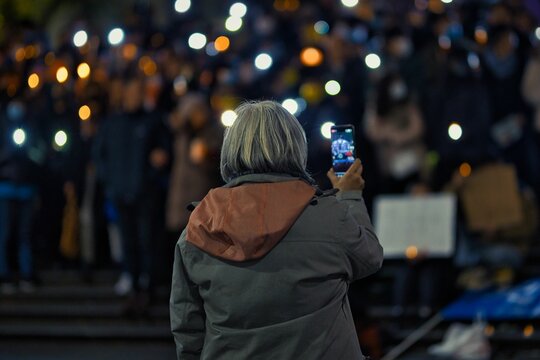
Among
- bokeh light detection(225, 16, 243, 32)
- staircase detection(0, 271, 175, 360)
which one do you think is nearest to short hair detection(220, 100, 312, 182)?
staircase detection(0, 271, 175, 360)

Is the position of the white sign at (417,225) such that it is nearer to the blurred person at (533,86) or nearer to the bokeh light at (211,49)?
the blurred person at (533,86)

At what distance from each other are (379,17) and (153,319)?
4.75 metres

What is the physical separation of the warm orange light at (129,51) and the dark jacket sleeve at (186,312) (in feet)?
33.3

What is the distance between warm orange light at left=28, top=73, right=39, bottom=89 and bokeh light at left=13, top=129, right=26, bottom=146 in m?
0.89

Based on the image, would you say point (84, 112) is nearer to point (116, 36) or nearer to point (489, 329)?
point (116, 36)

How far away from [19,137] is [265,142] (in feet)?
33.5

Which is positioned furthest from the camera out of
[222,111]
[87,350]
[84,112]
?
[84,112]

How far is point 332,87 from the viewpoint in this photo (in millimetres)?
10867

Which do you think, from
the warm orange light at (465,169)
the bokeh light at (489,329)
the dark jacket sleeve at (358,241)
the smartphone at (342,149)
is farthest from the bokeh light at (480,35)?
the dark jacket sleeve at (358,241)

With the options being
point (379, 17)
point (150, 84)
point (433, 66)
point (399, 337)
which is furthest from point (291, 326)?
point (379, 17)

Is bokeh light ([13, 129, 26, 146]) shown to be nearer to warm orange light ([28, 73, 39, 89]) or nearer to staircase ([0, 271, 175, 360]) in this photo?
warm orange light ([28, 73, 39, 89])

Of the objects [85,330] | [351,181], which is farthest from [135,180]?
[351,181]

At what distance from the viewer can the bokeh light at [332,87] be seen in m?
10.8

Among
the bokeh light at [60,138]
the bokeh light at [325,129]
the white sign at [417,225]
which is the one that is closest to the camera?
the bokeh light at [325,129]
